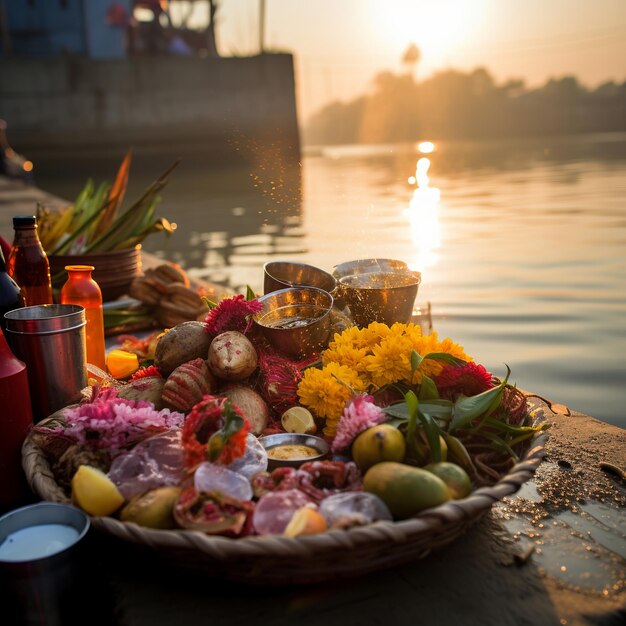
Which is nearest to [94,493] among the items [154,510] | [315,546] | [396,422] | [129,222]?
[154,510]

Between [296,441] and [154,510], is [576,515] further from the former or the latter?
[154,510]

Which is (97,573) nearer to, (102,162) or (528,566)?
(528,566)

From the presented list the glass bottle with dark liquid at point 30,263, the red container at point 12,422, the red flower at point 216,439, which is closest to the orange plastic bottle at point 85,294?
the glass bottle with dark liquid at point 30,263

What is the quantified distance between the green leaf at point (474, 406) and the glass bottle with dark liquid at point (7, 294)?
1.59 metres

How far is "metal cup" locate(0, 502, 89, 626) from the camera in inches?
59.7

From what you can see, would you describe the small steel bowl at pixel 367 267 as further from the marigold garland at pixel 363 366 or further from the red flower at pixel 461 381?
the red flower at pixel 461 381

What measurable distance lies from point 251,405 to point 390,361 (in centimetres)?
47

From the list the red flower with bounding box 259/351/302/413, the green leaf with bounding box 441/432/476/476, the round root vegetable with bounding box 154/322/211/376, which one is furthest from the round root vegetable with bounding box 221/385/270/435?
the green leaf with bounding box 441/432/476/476

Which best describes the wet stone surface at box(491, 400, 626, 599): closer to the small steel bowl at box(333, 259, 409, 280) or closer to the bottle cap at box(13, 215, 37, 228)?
the small steel bowl at box(333, 259, 409, 280)

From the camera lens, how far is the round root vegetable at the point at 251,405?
223 centimetres

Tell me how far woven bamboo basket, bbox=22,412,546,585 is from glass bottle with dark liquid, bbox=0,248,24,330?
112 cm

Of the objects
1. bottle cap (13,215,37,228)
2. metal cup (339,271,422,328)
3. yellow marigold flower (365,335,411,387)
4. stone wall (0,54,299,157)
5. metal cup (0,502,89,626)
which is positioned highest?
stone wall (0,54,299,157)

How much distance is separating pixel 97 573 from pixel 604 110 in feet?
218

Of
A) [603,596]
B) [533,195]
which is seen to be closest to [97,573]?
[603,596]
